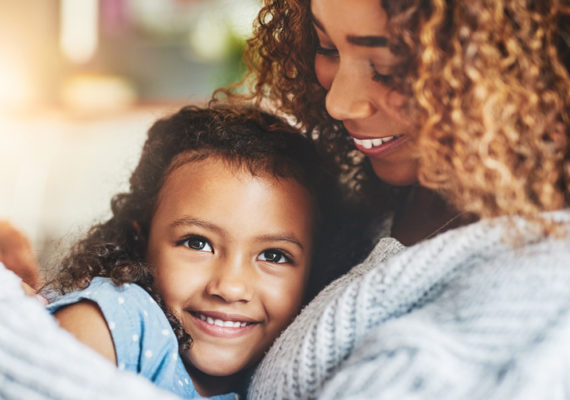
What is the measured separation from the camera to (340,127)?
976mm

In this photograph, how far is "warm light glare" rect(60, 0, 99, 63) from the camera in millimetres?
3180

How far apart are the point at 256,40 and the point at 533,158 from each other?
538 millimetres

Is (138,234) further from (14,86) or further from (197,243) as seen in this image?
(14,86)

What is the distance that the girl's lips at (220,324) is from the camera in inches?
30.3

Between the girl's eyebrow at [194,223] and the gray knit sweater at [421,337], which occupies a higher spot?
the gray knit sweater at [421,337]

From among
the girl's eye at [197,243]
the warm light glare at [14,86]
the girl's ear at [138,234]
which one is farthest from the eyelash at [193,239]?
the warm light glare at [14,86]

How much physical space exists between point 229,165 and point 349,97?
22 centimetres

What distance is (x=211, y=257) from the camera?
79cm

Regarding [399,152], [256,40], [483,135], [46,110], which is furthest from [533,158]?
[46,110]

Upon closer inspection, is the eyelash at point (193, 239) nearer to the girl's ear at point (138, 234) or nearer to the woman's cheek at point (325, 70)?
the girl's ear at point (138, 234)

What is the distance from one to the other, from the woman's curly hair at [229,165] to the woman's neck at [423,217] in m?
0.08

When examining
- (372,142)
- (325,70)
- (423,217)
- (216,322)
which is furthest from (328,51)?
(216,322)

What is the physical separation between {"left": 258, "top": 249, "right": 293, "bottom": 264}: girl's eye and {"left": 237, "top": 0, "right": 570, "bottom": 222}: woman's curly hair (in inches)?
11.9

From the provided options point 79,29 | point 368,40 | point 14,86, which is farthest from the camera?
point 79,29
